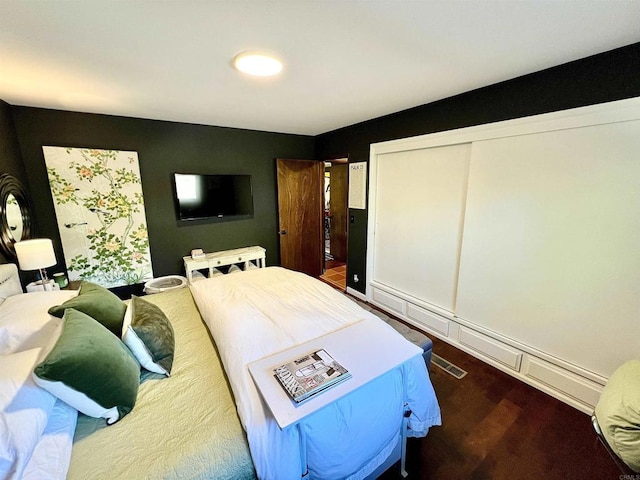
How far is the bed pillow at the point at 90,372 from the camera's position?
38.7 inches

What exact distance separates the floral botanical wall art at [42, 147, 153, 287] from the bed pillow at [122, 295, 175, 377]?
1.93m

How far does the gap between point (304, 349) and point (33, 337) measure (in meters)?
1.42

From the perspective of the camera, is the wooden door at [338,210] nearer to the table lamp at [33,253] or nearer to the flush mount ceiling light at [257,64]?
the flush mount ceiling light at [257,64]

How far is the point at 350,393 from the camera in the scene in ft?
3.86

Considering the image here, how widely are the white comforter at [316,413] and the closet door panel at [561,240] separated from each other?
1.26 metres

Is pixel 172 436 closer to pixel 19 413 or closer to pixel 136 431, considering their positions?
pixel 136 431

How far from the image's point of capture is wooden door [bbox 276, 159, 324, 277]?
4.13 meters

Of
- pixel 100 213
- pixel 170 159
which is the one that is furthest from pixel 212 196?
pixel 100 213

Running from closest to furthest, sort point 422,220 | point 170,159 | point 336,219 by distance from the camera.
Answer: point 422,220 < point 170,159 < point 336,219

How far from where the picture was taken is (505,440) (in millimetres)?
1696

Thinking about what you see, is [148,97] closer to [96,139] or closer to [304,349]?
[96,139]

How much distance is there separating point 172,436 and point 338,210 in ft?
15.6

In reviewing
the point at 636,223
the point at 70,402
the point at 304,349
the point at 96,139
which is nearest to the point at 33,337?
the point at 70,402

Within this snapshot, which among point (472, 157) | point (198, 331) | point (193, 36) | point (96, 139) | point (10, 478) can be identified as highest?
point (193, 36)
